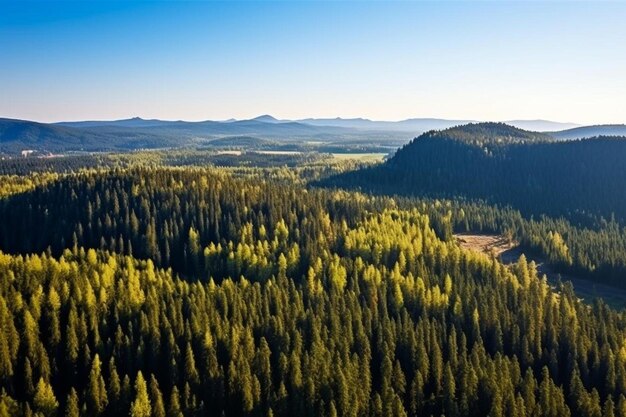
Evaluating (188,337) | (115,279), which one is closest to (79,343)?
(188,337)

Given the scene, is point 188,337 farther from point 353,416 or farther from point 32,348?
point 353,416

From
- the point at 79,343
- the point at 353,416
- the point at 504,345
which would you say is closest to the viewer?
the point at 353,416

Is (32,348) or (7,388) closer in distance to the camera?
(7,388)

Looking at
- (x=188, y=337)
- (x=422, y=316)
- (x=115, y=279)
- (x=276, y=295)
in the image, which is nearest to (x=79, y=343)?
(x=188, y=337)

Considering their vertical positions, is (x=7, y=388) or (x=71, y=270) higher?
(x=71, y=270)

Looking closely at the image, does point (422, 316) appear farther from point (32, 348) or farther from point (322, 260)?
point (32, 348)

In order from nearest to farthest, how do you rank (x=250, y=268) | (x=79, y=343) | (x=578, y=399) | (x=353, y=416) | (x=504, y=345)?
(x=353, y=416)
(x=578, y=399)
(x=79, y=343)
(x=504, y=345)
(x=250, y=268)

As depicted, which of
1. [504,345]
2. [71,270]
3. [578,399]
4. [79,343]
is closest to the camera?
[578,399]
